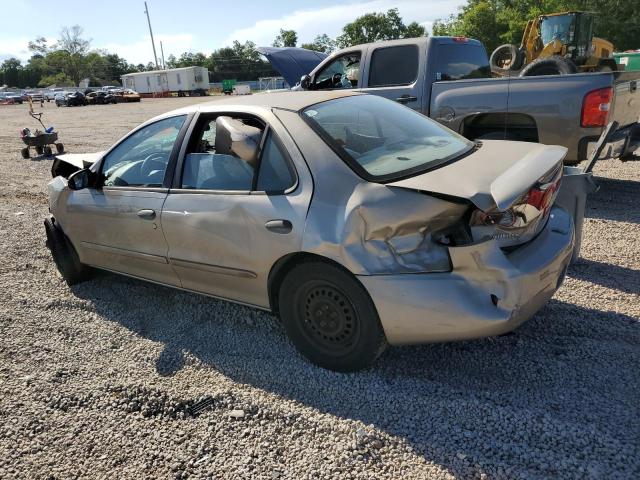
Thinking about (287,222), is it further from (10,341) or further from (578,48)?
(578,48)

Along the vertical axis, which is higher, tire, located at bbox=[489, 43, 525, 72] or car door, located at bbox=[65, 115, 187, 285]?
tire, located at bbox=[489, 43, 525, 72]

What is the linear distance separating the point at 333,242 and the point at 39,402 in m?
2.04

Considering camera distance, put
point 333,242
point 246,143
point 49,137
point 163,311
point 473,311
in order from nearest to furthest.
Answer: point 473,311 < point 333,242 < point 246,143 < point 163,311 < point 49,137

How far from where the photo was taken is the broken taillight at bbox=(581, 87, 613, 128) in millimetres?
5285

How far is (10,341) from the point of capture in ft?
12.3

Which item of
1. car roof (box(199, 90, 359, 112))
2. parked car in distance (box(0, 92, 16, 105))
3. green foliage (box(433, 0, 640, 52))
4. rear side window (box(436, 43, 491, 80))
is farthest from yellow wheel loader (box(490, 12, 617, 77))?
parked car in distance (box(0, 92, 16, 105))

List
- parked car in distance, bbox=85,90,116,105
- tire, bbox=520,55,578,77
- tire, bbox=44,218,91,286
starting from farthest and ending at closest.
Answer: parked car in distance, bbox=85,90,116,105, tire, bbox=520,55,578,77, tire, bbox=44,218,91,286

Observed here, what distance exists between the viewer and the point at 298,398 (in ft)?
9.30

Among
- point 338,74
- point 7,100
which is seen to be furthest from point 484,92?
point 7,100

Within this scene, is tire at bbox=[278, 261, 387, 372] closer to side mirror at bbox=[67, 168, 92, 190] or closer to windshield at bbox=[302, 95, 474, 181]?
windshield at bbox=[302, 95, 474, 181]

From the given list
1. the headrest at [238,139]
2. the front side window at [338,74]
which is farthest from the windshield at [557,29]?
the headrest at [238,139]

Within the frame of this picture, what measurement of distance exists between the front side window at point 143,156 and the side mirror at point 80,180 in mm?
123

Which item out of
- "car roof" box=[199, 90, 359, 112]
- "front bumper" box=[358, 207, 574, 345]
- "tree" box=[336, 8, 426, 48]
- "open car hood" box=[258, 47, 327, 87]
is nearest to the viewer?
"front bumper" box=[358, 207, 574, 345]

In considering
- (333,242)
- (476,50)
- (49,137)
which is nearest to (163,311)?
(333,242)
